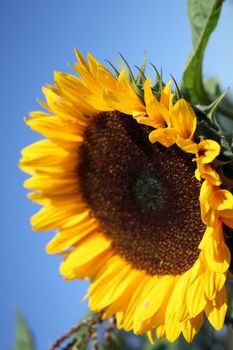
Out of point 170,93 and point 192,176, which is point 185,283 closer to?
point 192,176

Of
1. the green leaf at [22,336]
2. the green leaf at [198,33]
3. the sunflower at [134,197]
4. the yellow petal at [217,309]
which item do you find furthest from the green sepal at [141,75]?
the green leaf at [22,336]

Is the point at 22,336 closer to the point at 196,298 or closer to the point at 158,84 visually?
the point at 196,298

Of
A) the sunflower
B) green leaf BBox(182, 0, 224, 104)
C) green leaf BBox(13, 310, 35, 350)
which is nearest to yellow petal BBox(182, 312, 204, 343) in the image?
the sunflower

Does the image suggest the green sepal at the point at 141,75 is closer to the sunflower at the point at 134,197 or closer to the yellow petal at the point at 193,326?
the sunflower at the point at 134,197

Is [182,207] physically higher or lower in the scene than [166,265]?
higher

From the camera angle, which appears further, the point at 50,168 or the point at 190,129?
the point at 50,168

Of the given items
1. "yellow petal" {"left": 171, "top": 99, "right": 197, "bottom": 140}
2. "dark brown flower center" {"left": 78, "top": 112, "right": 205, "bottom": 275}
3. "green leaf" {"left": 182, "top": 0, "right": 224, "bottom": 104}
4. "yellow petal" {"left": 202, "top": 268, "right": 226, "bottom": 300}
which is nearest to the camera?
"yellow petal" {"left": 171, "top": 99, "right": 197, "bottom": 140}

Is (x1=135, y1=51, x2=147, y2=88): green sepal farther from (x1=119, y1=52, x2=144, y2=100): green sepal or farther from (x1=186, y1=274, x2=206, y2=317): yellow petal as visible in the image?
(x1=186, y1=274, x2=206, y2=317): yellow petal

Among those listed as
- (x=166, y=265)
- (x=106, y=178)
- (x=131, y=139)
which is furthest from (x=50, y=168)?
(x=166, y=265)
